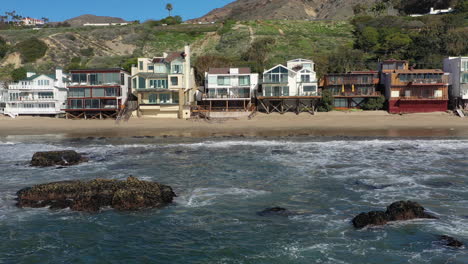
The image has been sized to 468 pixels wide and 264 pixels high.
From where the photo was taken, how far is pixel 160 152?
4012 centimetres

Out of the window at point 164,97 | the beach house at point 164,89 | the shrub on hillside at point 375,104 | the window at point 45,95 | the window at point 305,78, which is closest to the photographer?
the shrub on hillside at point 375,104

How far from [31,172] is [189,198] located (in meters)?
13.7

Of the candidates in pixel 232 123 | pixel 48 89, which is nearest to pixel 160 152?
pixel 232 123

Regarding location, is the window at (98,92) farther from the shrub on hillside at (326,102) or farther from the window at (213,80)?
the shrub on hillside at (326,102)

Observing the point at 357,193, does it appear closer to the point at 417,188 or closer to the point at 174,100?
the point at 417,188

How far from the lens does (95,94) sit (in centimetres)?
6444

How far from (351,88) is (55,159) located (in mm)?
44513

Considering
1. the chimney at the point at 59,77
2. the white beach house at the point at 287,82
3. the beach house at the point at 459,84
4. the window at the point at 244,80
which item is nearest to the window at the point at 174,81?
the window at the point at 244,80

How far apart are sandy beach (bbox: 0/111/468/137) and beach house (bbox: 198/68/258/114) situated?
434 centimetres

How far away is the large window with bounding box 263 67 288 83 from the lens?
64.2 meters

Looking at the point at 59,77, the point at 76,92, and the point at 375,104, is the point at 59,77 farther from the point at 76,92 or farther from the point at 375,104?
the point at 375,104

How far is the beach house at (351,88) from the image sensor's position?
64500 millimetres

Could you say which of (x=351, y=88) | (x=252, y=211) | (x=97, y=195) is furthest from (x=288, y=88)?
(x=97, y=195)

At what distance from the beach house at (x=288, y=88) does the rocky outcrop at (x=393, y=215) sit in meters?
43.6
